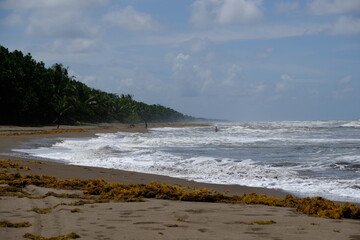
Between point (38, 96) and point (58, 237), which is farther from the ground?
point (38, 96)

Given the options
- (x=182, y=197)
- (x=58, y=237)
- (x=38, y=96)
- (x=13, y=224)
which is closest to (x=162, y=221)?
(x=58, y=237)

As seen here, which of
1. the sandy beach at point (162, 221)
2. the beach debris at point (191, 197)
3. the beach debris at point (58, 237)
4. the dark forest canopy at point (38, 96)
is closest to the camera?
the beach debris at point (58, 237)

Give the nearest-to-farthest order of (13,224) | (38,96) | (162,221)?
(13,224) < (162,221) < (38,96)

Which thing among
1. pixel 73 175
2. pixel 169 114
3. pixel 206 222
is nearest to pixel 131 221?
pixel 206 222

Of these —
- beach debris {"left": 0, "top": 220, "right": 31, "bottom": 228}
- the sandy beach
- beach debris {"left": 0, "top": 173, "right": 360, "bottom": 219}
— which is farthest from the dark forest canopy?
beach debris {"left": 0, "top": 220, "right": 31, "bottom": 228}

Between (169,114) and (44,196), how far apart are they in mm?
175463

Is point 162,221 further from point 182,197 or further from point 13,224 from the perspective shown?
point 182,197

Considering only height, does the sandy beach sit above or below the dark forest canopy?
below

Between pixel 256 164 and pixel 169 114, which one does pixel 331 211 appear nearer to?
pixel 256 164

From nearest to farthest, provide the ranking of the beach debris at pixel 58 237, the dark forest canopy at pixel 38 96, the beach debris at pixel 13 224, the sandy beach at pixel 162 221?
the beach debris at pixel 58 237 < the sandy beach at pixel 162 221 < the beach debris at pixel 13 224 < the dark forest canopy at pixel 38 96

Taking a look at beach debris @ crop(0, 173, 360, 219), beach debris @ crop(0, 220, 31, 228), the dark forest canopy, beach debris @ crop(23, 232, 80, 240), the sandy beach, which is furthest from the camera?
the dark forest canopy

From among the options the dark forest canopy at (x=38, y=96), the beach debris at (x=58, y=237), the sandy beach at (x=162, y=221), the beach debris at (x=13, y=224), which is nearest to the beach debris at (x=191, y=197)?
the sandy beach at (x=162, y=221)

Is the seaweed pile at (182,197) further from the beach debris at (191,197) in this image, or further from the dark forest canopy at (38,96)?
the dark forest canopy at (38,96)

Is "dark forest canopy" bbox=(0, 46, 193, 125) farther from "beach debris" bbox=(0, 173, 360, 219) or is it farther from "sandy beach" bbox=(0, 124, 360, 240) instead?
"sandy beach" bbox=(0, 124, 360, 240)
